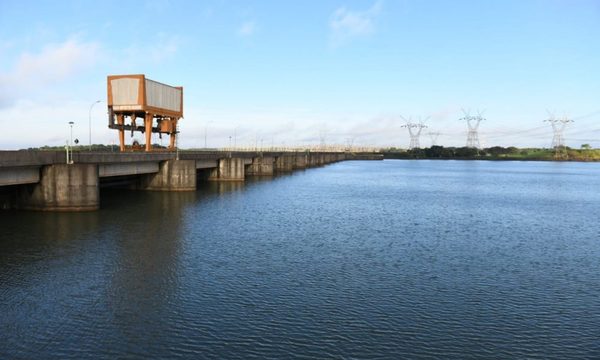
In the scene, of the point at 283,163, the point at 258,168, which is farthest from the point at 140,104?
the point at 283,163

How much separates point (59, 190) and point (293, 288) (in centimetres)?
2636

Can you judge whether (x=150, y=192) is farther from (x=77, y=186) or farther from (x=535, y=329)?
(x=535, y=329)

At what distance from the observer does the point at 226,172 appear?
3132 inches

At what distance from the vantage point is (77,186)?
37.8 metres

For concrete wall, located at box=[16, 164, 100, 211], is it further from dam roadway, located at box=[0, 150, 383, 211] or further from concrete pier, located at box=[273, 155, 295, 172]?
concrete pier, located at box=[273, 155, 295, 172]

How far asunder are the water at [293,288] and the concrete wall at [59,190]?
52.5 inches

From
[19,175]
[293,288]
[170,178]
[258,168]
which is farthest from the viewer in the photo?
[258,168]

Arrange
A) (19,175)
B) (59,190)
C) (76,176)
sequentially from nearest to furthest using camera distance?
(19,175) → (59,190) → (76,176)

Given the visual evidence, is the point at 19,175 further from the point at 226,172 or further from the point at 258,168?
the point at 258,168

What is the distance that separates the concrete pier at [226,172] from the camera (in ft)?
261

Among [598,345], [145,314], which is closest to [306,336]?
[145,314]

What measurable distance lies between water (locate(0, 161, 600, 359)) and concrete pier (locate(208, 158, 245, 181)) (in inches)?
1636

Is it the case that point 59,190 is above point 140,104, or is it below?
below

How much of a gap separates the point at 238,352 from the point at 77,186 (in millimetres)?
29746
